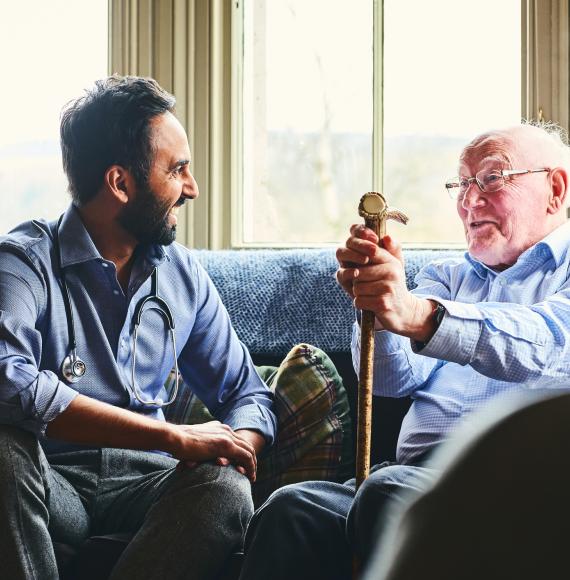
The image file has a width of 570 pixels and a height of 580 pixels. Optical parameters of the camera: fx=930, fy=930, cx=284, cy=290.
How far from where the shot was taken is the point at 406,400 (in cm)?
234

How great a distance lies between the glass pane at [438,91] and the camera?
117 inches

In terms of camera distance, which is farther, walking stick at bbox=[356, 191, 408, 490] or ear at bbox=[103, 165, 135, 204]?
ear at bbox=[103, 165, 135, 204]

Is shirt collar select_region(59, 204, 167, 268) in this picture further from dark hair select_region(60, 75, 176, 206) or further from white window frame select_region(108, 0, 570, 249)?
white window frame select_region(108, 0, 570, 249)

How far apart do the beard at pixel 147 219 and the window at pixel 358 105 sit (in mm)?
1094

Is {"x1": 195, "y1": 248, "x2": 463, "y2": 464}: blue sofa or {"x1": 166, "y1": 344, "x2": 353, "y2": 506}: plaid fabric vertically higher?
{"x1": 195, "y1": 248, "x2": 463, "y2": 464}: blue sofa

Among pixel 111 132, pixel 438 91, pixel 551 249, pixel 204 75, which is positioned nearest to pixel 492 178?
pixel 551 249

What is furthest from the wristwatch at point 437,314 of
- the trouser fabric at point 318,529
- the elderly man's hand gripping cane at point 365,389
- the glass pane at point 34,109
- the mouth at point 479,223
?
the glass pane at point 34,109

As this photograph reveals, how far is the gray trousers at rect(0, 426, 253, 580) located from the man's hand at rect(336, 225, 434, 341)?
0.43m

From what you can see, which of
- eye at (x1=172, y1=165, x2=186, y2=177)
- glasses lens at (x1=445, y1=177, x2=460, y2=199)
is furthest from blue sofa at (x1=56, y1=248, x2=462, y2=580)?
eye at (x1=172, y1=165, x2=186, y2=177)

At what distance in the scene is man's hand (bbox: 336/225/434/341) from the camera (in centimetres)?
173

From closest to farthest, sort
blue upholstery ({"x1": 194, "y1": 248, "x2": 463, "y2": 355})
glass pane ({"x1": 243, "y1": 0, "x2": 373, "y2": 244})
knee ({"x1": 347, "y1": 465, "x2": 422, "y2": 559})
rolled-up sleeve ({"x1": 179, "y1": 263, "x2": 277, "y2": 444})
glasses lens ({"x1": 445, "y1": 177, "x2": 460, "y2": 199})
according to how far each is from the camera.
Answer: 1. knee ({"x1": 347, "y1": 465, "x2": 422, "y2": 559})
2. rolled-up sleeve ({"x1": 179, "y1": 263, "x2": 277, "y2": 444})
3. glasses lens ({"x1": 445, "y1": 177, "x2": 460, "y2": 199})
4. blue upholstery ({"x1": 194, "y1": 248, "x2": 463, "y2": 355})
5. glass pane ({"x1": 243, "y1": 0, "x2": 373, "y2": 244})

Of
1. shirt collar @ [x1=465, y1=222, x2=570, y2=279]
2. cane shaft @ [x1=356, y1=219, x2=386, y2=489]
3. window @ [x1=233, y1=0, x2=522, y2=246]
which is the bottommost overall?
cane shaft @ [x1=356, y1=219, x2=386, y2=489]

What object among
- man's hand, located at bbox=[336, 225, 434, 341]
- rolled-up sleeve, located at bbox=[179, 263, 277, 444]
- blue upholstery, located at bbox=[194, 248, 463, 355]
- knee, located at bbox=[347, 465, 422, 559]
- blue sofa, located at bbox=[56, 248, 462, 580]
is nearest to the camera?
knee, located at bbox=[347, 465, 422, 559]

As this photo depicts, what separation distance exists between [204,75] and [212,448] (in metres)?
1.67
